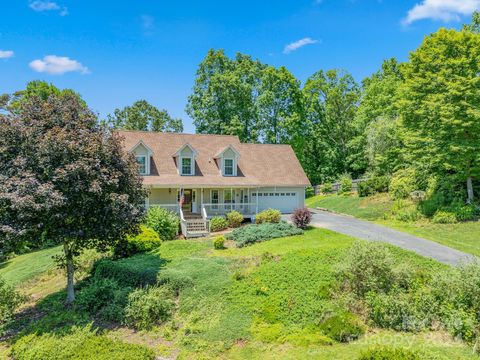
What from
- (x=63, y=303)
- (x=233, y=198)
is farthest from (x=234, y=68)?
(x=63, y=303)

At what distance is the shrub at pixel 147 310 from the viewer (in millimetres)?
12594

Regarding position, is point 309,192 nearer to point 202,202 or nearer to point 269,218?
point 269,218

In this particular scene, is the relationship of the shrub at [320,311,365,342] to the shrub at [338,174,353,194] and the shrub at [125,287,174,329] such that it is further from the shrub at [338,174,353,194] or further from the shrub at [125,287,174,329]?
the shrub at [338,174,353,194]

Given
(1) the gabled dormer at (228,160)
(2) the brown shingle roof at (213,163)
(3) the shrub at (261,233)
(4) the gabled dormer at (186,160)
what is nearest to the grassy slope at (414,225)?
(2) the brown shingle roof at (213,163)

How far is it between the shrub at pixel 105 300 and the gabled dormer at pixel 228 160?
604 inches

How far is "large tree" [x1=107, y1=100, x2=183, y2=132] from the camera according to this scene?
5400 centimetres

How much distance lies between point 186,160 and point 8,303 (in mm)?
15968

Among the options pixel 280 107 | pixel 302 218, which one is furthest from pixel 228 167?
pixel 280 107

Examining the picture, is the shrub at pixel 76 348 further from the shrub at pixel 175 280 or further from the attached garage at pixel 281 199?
A: the attached garage at pixel 281 199

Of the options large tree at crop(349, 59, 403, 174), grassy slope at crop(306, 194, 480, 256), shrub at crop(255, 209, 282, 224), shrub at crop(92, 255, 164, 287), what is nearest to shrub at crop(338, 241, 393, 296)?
grassy slope at crop(306, 194, 480, 256)

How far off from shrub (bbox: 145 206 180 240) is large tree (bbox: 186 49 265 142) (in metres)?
24.8

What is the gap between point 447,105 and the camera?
81.6 ft

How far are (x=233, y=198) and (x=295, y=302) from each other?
17415 millimetres

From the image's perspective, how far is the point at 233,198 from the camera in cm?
2925
